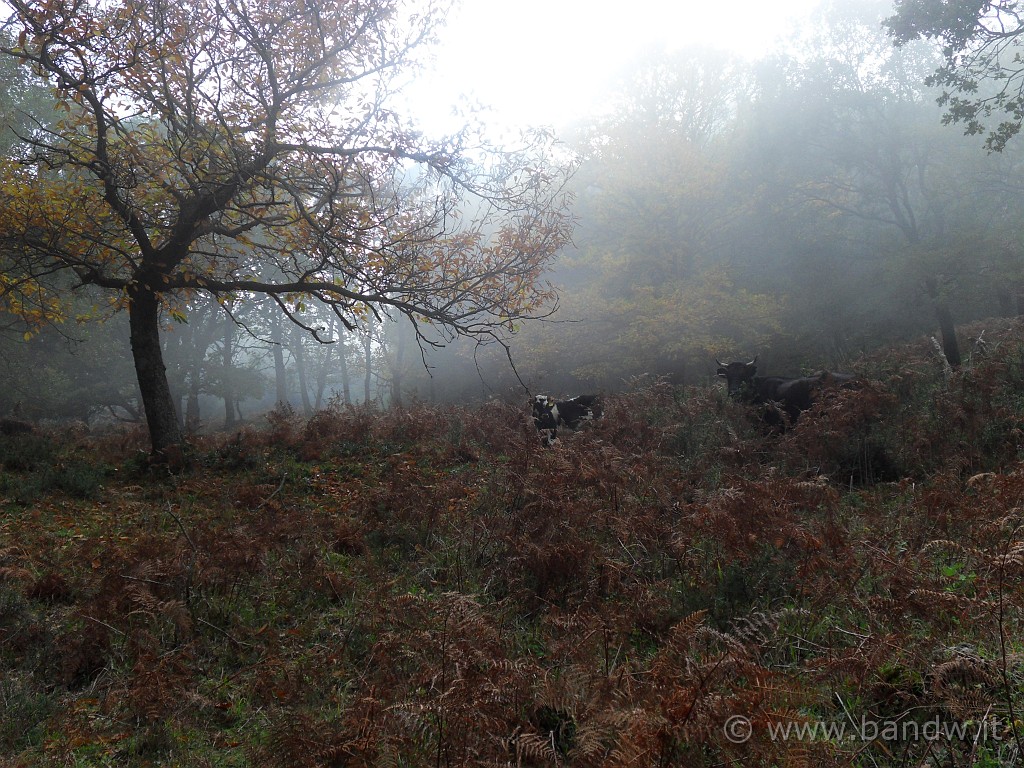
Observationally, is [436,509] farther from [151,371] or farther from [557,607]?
[151,371]

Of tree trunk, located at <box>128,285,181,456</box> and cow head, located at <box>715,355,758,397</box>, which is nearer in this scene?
tree trunk, located at <box>128,285,181,456</box>

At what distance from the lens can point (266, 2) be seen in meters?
10.3

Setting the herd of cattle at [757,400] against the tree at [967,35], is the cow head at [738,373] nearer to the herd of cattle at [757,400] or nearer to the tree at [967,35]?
the herd of cattle at [757,400]

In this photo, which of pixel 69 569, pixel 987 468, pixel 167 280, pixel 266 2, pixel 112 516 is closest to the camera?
pixel 69 569

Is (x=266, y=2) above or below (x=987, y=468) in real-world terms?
above

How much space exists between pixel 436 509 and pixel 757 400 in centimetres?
906

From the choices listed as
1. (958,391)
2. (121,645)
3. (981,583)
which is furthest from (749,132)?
(121,645)

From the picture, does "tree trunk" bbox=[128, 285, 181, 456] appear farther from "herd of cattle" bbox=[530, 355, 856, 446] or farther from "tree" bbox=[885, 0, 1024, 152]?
"tree" bbox=[885, 0, 1024, 152]

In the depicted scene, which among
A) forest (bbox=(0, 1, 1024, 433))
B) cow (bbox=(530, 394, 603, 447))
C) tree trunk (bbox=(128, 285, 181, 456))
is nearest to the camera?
tree trunk (bbox=(128, 285, 181, 456))

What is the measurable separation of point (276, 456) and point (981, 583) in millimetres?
11356

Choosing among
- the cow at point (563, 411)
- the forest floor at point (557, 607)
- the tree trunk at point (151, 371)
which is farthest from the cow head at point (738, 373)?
the tree trunk at point (151, 371)

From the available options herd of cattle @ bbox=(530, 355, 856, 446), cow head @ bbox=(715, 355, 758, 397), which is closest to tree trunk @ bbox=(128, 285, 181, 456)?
herd of cattle @ bbox=(530, 355, 856, 446)

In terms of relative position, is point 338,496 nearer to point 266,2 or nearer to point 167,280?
point 167,280

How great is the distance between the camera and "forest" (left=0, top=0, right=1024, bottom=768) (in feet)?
10.7
